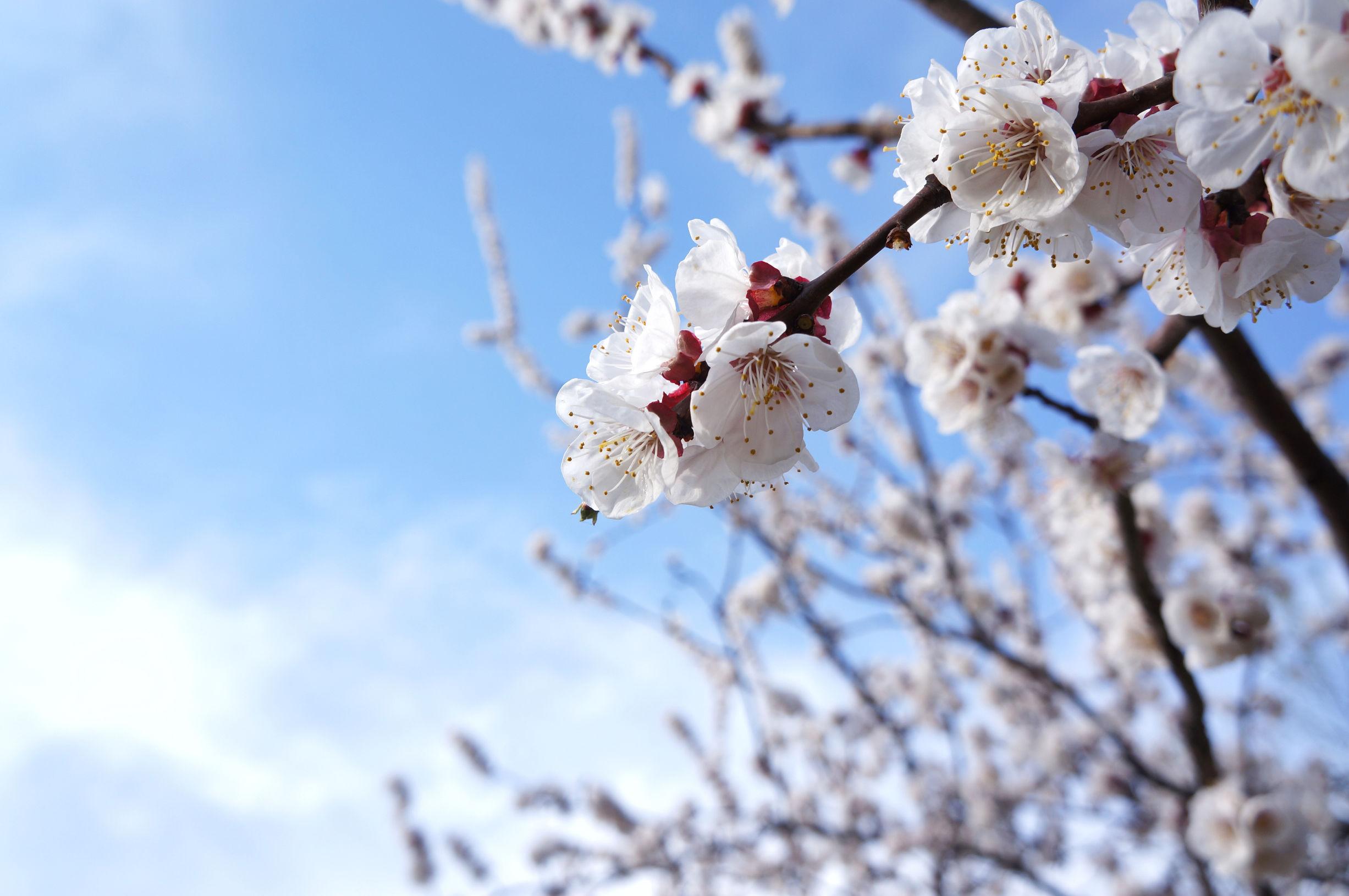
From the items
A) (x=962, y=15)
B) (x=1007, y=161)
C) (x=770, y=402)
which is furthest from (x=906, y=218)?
(x=962, y=15)

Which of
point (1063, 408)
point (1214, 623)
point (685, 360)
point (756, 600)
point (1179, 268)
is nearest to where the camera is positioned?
point (685, 360)

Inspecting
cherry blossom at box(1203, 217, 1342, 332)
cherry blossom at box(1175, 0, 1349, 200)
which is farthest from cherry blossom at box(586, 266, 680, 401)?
cherry blossom at box(1203, 217, 1342, 332)

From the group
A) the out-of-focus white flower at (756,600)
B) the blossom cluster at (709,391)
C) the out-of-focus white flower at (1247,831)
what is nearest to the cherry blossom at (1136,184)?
the blossom cluster at (709,391)

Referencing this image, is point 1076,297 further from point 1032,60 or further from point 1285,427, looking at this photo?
point 1032,60

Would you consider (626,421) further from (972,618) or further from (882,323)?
(882,323)

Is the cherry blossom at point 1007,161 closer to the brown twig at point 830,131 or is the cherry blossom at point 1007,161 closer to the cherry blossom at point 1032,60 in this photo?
Result: the cherry blossom at point 1032,60

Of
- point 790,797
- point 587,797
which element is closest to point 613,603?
point 587,797

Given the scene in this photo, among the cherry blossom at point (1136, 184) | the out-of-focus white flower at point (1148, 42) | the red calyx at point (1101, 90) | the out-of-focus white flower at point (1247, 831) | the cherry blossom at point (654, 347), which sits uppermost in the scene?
the out-of-focus white flower at point (1148, 42)
